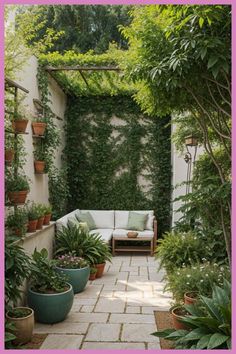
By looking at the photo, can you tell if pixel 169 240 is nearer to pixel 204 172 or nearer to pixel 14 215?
pixel 204 172

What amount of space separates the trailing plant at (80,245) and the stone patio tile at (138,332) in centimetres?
177

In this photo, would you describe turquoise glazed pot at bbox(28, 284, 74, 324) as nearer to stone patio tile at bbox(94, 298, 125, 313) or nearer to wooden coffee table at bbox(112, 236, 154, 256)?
stone patio tile at bbox(94, 298, 125, 313)

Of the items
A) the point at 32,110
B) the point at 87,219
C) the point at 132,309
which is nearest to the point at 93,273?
the point at 132,309

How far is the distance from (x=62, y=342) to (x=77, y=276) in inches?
54.2

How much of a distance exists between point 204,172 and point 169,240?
1059 millimetres

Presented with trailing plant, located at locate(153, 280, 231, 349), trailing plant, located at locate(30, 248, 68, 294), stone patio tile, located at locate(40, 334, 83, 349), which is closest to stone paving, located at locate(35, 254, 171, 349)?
stone patio tile, located at locate(40, 334, 83, 349)

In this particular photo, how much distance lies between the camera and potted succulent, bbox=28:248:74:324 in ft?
11.9

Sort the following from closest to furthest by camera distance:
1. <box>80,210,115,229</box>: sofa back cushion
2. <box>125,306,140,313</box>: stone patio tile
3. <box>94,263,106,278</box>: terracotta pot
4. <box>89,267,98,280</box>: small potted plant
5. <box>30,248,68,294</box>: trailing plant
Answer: <box>30,248,68,294</box>: trailing plant
<box>125,306,140,313</box>: stone patio tile
<box>89,267,98,280</box>: small potted plant
<box>94,263,106,278</box>: terracotta pot
<box>80,210,115,229</box>: sofa back cushion

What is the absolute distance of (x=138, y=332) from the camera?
11.3ft

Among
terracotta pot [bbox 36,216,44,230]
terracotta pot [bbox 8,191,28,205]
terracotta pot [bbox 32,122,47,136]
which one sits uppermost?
terracotta pot [bbox 32,122,47,136]

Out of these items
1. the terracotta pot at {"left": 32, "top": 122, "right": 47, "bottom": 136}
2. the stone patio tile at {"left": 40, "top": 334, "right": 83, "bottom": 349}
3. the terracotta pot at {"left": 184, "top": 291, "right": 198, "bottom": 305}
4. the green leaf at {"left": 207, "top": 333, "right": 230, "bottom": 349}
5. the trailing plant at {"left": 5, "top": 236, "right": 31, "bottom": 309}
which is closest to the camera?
the green leaf at {"left": 207, "top": 333, "right": 230, "bottom": 349}

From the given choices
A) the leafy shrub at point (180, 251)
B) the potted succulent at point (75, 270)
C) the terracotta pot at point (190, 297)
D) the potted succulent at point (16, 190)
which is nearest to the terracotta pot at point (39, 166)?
the potted succulent at point (16, 190)

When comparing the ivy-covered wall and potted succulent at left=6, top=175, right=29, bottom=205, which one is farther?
the ivy-covered wall

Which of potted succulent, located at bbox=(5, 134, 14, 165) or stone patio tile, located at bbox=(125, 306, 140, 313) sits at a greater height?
potted succulent, located at bbox=(5, 134, 14, 165)
